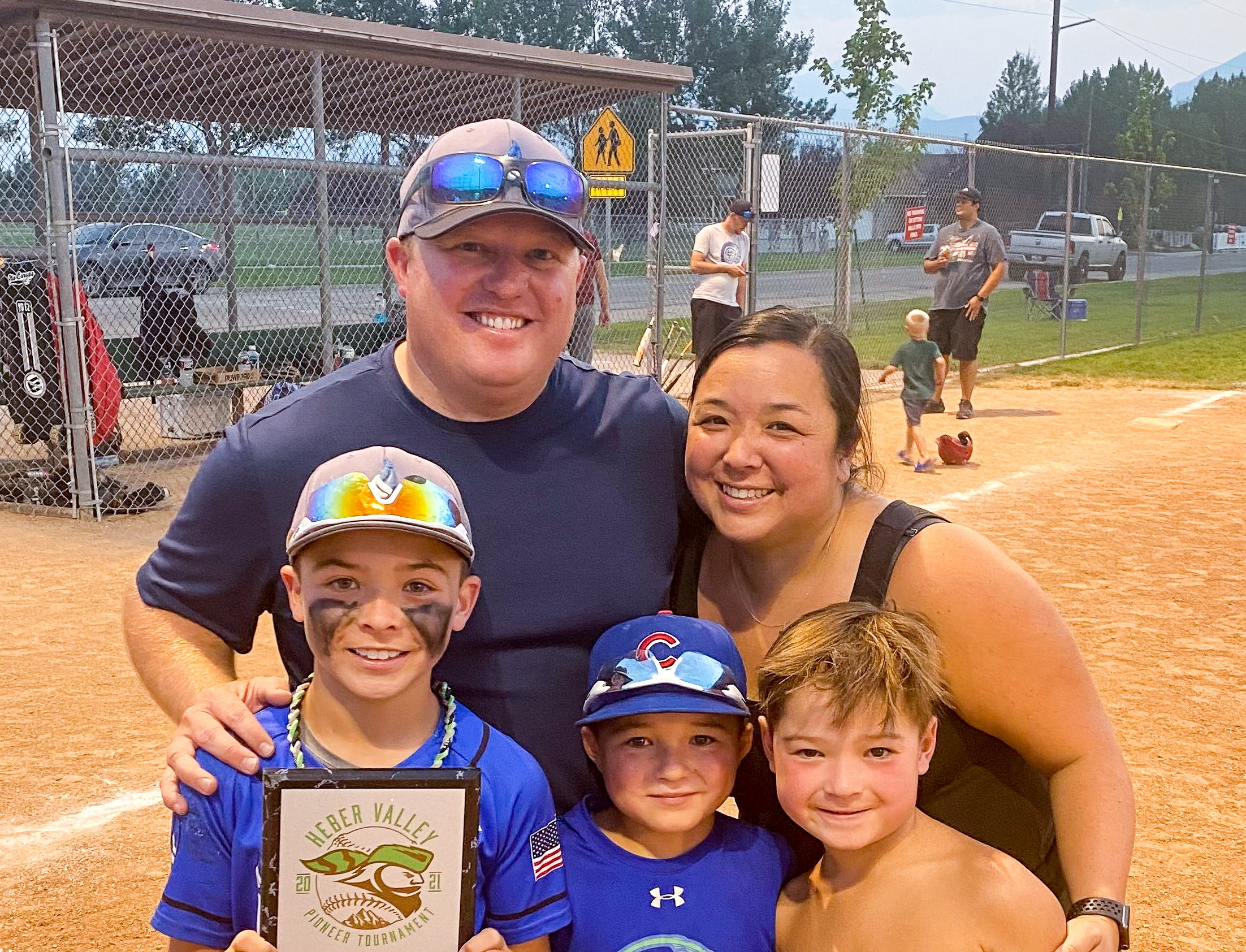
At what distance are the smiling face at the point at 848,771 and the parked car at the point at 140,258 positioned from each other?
36.1 ft

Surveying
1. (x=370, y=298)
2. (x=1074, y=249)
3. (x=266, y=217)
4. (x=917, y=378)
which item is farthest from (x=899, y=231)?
(x=1074, y=249)

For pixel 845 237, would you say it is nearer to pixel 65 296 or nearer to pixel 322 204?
pixel 322 204

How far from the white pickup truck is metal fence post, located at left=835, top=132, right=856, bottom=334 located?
1118cm

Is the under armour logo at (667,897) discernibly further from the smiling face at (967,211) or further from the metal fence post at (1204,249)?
the metal fence post at (1204,249)

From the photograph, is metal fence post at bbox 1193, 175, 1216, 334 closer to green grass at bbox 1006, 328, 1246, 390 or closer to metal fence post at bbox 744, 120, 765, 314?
green grass at bbox 1006, 328, 1246, 390

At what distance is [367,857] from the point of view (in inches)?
78.4

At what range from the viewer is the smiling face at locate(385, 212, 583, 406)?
2348mm

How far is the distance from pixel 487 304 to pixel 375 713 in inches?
30.4

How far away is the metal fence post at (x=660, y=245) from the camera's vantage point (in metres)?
11.6

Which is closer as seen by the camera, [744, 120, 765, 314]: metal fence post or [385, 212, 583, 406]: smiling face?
[385, 212, 583, 406]: smiling face

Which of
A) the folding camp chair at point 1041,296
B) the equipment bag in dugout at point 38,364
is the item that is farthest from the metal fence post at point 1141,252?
the equipment bag in dugout at point 38,364

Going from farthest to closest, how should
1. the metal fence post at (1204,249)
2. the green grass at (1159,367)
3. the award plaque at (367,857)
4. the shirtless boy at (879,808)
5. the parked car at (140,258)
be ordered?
the metal fence post at (1204,249) → the green grass at (1159,367) → the parked car at (140,258) → the shirtless boy at (879,808) → the award plaque at (367,857)

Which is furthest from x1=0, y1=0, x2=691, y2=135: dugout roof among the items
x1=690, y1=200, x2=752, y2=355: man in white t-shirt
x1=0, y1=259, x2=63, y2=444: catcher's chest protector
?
x1=0, y1=259, x2=63, y2=444: catcher's chest protector

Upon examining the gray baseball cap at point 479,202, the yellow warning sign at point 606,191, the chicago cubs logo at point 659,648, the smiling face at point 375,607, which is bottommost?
the chicago cubs logo at point 659,648
